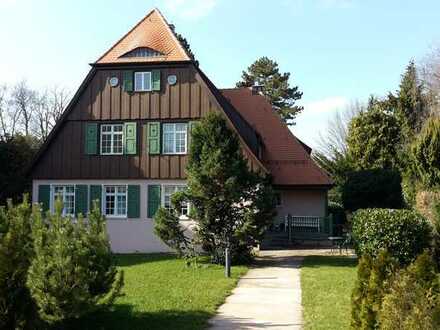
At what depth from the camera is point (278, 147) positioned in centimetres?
2753

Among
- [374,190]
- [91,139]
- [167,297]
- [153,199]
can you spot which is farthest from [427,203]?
[91,139]

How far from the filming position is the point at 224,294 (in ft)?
41.4

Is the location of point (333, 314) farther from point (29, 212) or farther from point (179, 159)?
point (179, 159)

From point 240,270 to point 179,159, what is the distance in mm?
7458

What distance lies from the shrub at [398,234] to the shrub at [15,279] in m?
9.90

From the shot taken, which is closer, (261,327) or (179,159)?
(261,327)

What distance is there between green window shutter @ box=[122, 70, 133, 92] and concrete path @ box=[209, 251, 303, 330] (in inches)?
381

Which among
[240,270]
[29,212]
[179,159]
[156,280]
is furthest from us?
[179,159]

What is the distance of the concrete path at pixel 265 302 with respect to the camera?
32.1ft

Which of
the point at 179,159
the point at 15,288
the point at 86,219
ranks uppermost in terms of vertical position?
the point at 179,159

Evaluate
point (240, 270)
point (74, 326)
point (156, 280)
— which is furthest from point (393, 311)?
point (240, 270)

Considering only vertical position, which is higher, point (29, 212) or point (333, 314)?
point (29, 212)

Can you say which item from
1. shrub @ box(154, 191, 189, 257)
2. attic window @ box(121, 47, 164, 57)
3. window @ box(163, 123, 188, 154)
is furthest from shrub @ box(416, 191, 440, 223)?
attic window @ box(121, 47, 164, 57)

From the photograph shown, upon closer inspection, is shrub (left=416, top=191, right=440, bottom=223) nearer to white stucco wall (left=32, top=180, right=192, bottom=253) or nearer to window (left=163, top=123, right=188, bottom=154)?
white stucco wall (left=32, top=180, right=192, bottom=253)
